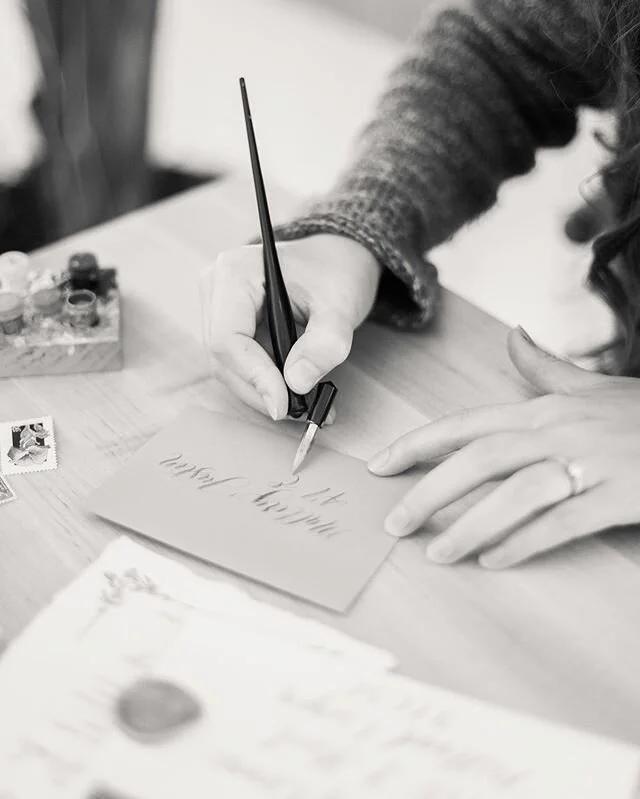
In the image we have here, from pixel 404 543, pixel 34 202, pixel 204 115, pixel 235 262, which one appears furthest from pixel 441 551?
pixel 204 115

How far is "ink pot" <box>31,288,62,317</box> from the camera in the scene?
2.15 feet

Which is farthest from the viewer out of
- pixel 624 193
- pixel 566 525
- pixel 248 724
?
pixel 624 193

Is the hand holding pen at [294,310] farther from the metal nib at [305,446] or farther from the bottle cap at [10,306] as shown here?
the bottle cap at [10,306]

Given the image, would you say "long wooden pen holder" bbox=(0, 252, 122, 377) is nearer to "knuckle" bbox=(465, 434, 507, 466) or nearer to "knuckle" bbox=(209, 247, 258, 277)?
"knuckle" bbox=(209, 247, 258, 277)

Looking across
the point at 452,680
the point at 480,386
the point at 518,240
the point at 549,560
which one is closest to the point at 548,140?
the point at 480,386

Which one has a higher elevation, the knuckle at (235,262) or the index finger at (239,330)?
the knuckle at (235,262)

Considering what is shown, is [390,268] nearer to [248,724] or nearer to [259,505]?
[259,505]

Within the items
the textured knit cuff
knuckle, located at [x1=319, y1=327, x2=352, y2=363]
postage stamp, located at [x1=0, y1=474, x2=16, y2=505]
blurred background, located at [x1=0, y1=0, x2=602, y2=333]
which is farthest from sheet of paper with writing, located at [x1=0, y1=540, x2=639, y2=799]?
blurred background, located at [x1=0, y1=0, x2=602, y2=333]

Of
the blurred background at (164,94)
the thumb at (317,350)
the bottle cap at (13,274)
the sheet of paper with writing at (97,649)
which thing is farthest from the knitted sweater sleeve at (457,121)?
the blurred background at (164,94)

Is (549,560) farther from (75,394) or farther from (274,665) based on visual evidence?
(75,394)

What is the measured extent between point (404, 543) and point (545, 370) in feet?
0.66

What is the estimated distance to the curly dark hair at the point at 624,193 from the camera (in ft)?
2.25

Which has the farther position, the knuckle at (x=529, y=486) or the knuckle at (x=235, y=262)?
the knuckle at (x=235, y=262)

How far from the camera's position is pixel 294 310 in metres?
0.67
